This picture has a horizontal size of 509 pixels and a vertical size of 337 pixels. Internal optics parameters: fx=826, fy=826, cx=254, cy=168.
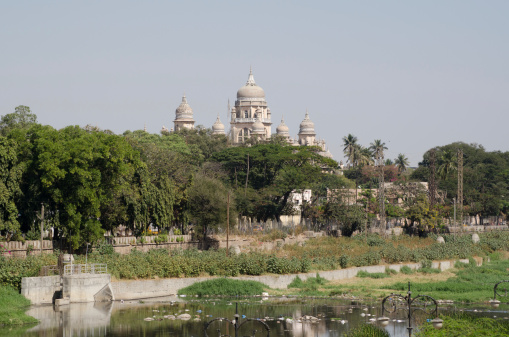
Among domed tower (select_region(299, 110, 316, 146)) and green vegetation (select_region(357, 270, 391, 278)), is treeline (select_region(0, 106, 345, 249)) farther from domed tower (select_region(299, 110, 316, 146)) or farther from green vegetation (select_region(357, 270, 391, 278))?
domed tower (select_region(299, 110, 316, 146))

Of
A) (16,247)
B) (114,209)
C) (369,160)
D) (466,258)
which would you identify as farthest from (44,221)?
(369,160)

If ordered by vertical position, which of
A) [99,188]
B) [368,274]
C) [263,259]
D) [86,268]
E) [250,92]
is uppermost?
[250,92]

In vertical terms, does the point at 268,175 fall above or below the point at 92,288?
above

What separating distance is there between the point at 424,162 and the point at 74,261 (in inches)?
3238

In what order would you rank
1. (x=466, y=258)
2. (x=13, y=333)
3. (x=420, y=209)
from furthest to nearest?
(x=420, y=209), (x=466, y=258), (x=13, y=333)

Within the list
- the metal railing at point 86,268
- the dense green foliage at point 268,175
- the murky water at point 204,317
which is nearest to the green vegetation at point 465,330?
the murky water at point 204,317

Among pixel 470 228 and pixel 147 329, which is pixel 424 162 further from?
pixel 147 329

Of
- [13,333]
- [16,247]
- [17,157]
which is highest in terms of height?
[17,157]

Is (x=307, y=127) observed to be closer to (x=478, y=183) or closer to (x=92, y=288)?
(x=478, y=183)

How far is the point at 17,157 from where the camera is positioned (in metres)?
45.2

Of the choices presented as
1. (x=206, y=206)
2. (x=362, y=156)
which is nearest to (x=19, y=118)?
(x=206, y=206)

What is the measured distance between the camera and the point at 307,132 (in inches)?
6604

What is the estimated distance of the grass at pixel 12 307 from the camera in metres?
33.5

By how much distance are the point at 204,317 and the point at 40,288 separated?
8.31 meters
